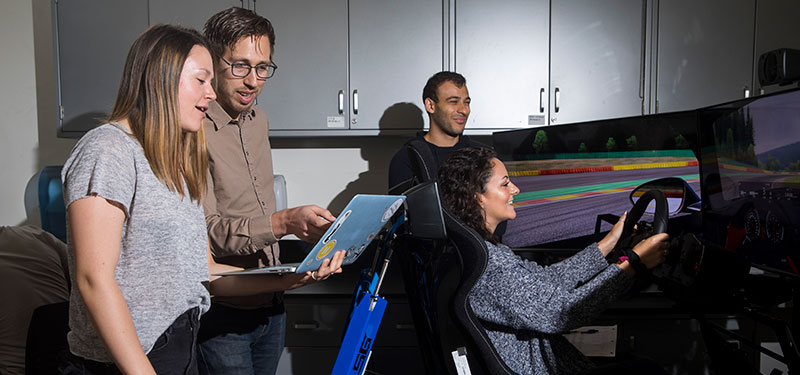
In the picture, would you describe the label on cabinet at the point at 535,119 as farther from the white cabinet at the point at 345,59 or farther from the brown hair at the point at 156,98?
the brown hair at the point at 156,98

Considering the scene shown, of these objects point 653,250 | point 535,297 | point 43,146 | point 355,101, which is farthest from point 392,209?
point 43,146

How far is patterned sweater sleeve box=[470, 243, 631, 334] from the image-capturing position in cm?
135

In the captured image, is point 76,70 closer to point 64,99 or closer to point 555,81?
point 64,99

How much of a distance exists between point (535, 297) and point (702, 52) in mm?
1827

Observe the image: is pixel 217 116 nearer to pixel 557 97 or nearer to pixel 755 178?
pixel 755 178

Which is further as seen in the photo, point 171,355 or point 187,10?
point 187,10

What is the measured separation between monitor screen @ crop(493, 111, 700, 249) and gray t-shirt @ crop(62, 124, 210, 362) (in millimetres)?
1429

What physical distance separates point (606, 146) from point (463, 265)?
87cm

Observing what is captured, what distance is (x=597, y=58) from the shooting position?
8.22ft

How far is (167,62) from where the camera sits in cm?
94

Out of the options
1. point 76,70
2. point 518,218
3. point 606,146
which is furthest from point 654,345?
point 76,70

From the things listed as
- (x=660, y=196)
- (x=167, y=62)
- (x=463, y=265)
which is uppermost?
(x=167, y=62)

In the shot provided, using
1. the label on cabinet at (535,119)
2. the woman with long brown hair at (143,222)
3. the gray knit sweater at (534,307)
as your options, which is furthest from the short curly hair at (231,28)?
the label on cabinet at (535,119)

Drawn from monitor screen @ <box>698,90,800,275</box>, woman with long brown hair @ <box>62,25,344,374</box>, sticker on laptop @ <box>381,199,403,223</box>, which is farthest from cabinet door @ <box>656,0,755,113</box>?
woman with long brown hair @ <box>62,25,344,374</box>
